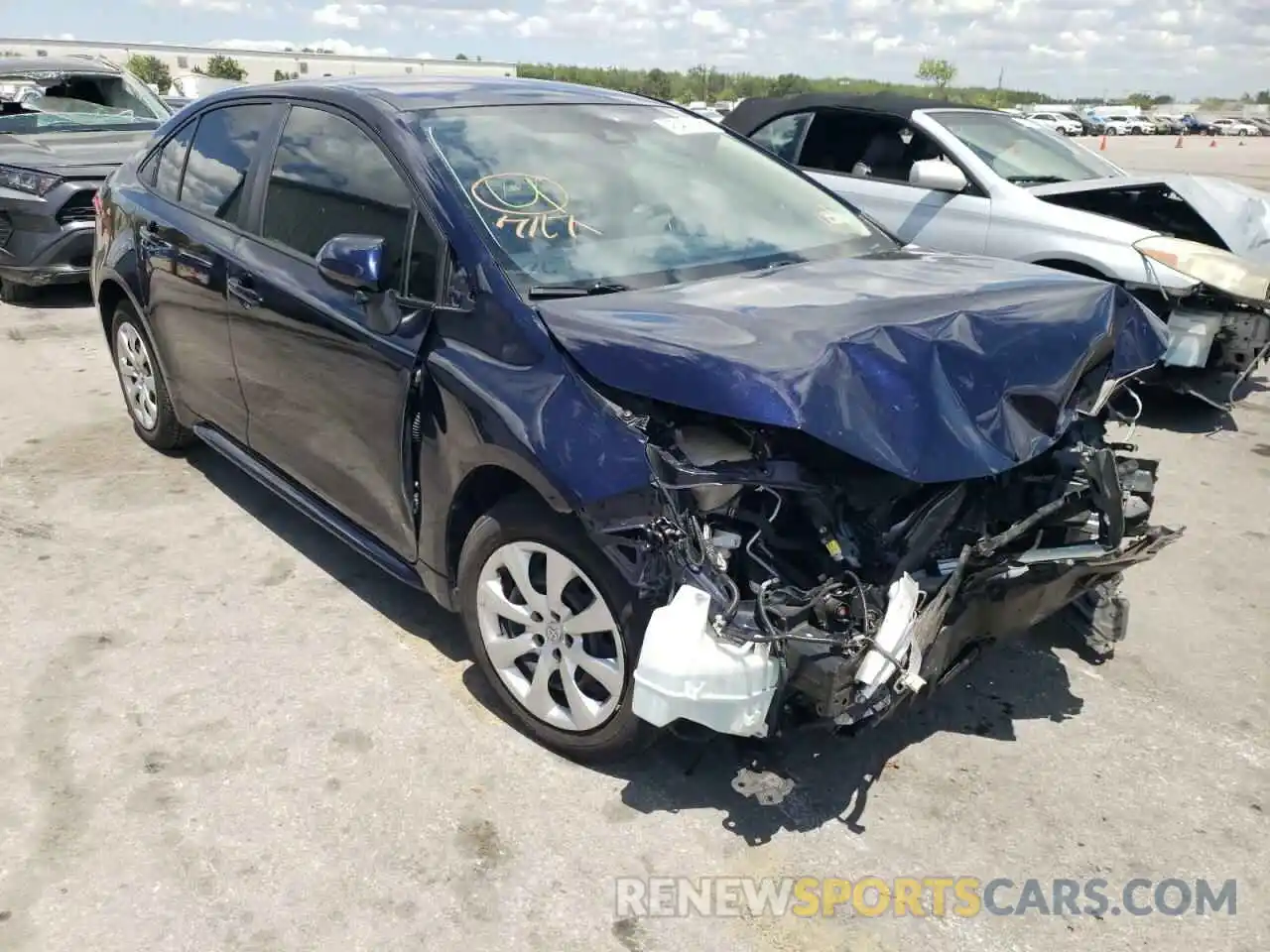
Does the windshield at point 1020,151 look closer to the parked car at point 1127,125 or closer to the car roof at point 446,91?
the car roof at point 446,91

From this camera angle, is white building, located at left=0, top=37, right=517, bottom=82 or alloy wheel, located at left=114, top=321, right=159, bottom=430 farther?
white building, located at left=0, top=37, right=517, bottom=82

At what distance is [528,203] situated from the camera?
3.15 meters

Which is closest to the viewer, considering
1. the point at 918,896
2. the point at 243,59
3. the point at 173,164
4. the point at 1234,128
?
the point at 918,896

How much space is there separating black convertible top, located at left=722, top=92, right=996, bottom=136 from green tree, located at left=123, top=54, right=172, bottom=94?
2932 inches

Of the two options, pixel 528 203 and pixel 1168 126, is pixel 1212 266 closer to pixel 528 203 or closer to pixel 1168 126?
pixel 528 203

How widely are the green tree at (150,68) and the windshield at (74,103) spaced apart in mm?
69908

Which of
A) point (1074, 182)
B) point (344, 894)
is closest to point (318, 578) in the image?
point (344, 894)

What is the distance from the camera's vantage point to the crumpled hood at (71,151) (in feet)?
26.7

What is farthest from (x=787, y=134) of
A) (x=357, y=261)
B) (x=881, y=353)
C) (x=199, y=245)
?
(x=881, y=353)

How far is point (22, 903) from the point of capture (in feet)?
8.01

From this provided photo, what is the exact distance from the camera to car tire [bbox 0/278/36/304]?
893 cm

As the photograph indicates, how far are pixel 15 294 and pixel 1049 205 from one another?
8.48 metres

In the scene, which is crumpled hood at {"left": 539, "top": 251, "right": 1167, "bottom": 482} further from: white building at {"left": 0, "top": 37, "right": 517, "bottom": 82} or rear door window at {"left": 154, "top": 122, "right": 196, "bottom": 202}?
white building at {"left": 0, "top": 37, "right": 517, "bottom": 82}

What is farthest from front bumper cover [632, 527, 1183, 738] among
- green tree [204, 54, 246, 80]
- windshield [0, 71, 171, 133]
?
green tree [204, 54, 246, 80]
